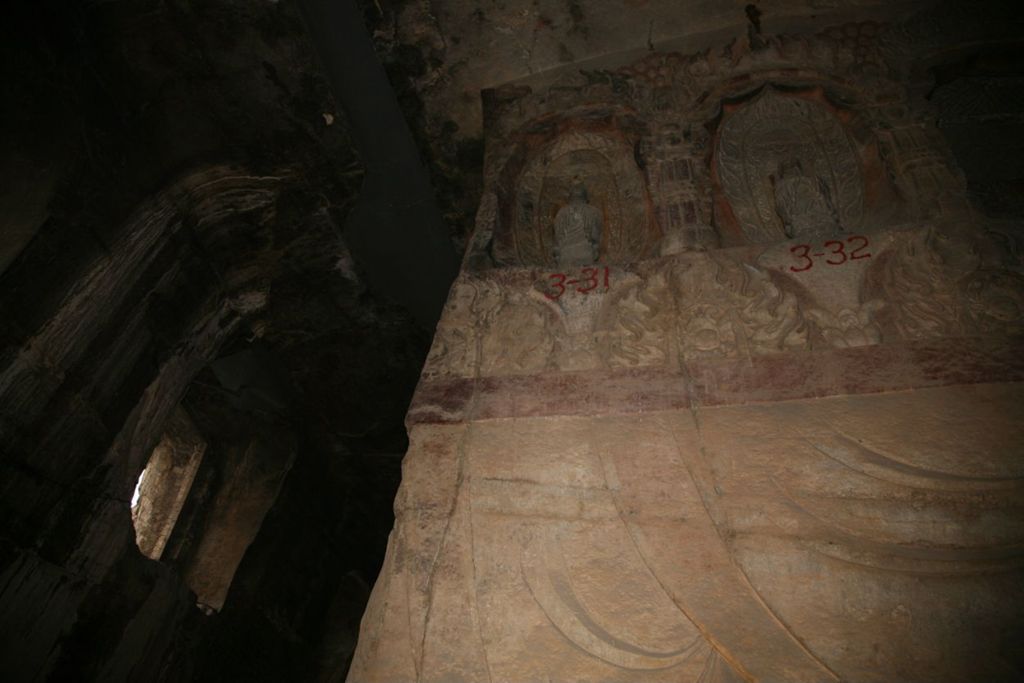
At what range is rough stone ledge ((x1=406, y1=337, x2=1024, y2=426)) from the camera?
Result: 2434 millimetres

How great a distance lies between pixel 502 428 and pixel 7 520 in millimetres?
2357

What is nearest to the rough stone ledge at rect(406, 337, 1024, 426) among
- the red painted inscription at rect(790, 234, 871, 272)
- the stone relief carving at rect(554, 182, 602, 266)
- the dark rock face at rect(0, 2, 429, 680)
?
the red painted inscription at rect(790, 234, 871, 272)

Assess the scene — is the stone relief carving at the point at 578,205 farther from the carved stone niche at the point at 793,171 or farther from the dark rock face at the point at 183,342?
the dark rock face at the point at 183,342

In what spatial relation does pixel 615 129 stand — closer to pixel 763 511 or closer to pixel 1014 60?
pixel 1014 60

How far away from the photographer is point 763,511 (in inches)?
86.9

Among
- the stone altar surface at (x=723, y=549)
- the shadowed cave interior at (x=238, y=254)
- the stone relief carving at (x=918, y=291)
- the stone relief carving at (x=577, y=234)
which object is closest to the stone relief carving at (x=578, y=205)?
the stone relief carving at (x=577, y=234)

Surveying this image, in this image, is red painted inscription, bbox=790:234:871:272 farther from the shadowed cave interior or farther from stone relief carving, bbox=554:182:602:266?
stone relief carving, bbox=554:182:602:266

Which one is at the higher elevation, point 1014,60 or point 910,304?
point 1014,60

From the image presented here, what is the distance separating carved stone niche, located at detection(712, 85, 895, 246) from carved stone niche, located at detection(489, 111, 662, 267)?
520 mm

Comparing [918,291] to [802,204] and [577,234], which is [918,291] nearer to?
[802,204]

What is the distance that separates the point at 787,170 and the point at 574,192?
1283mm

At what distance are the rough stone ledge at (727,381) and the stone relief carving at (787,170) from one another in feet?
3.35

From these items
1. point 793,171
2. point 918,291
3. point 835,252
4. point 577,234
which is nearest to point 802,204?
point 793,171

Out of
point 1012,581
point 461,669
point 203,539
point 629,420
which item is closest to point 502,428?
point 629,420
